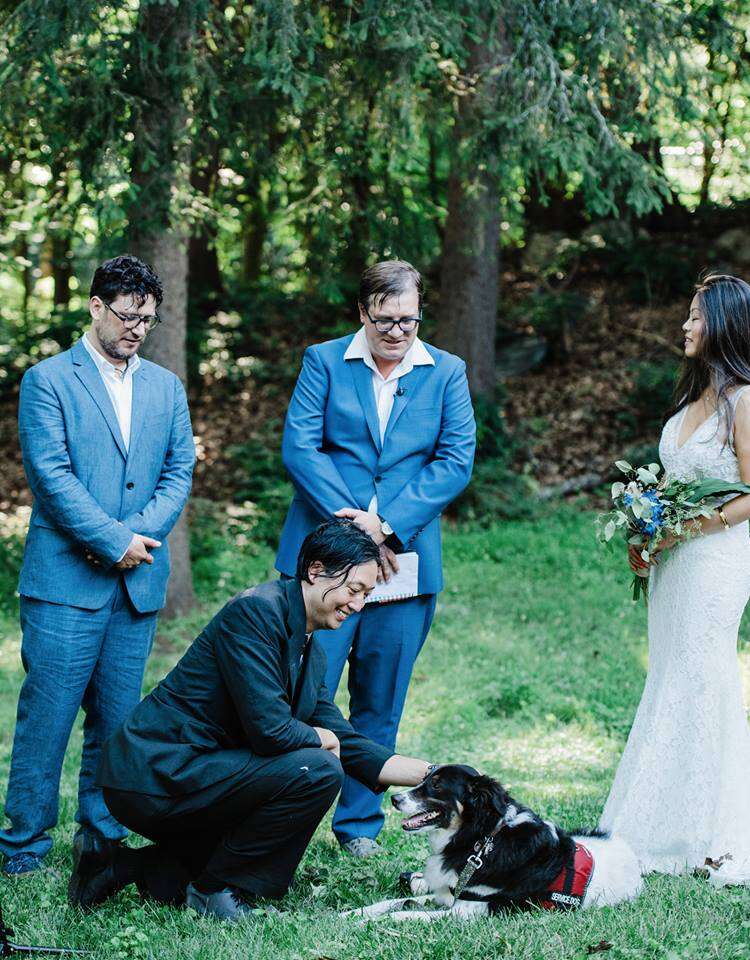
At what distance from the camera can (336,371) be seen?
4.71m

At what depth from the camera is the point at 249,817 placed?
Answer: 3812 millimetres

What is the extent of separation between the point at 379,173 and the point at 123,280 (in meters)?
5.60

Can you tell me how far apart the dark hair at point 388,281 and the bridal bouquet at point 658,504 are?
1130mm

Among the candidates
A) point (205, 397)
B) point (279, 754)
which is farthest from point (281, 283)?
point (279, 754)

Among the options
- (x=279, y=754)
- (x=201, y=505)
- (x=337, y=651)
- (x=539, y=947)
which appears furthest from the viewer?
(x=201, y=505)

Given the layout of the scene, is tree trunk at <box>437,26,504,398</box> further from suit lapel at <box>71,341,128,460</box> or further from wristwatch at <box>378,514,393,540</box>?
suit lapel at <box>71,341,128,460</box>

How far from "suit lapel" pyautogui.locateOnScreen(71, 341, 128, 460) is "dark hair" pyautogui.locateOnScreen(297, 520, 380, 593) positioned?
1173 millimetres

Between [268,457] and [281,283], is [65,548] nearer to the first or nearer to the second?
[268,457]

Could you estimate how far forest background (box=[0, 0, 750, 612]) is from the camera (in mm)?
7480

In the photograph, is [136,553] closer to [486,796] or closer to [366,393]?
[366,393]

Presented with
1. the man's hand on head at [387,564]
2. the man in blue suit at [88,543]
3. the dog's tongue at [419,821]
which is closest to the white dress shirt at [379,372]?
the man's hand on head at [387,564]

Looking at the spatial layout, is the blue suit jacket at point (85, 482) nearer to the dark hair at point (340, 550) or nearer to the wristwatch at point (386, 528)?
the wristwatch at point (386, 528)

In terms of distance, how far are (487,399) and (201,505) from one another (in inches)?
137

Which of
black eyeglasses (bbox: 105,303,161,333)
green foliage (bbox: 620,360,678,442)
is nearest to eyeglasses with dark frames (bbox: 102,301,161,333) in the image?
black eyeglasses (bbox: 105,303,161,333)
